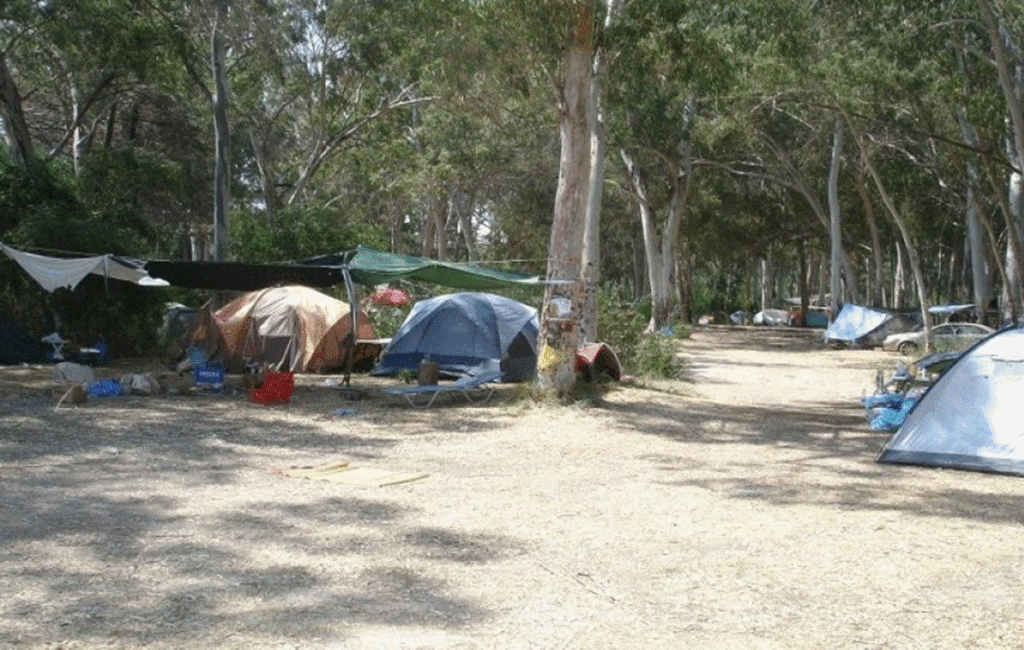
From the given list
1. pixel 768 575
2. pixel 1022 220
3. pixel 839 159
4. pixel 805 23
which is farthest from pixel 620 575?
pixel 839 159

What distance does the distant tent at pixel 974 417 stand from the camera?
9445 mm

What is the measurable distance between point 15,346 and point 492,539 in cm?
1402

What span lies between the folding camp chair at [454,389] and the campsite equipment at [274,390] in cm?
126

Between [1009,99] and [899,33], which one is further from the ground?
[899,33]

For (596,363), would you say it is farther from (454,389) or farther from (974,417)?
(974,417)

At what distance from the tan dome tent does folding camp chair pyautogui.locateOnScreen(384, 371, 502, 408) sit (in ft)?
12.5

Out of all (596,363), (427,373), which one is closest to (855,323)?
(596,363)

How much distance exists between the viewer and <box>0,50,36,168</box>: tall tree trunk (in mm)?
19328

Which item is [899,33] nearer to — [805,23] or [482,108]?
[805,23]

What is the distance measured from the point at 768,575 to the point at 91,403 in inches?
387

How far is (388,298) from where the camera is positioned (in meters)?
22.7

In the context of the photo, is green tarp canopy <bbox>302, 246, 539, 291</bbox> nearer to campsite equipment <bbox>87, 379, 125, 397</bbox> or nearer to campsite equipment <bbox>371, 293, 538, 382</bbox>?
campsite equipment <bbox>371, 293, 538, 382</bbox>

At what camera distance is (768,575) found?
600 cm

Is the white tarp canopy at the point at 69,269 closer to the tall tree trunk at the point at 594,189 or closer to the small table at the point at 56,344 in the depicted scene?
the small table at the point at 56,344
